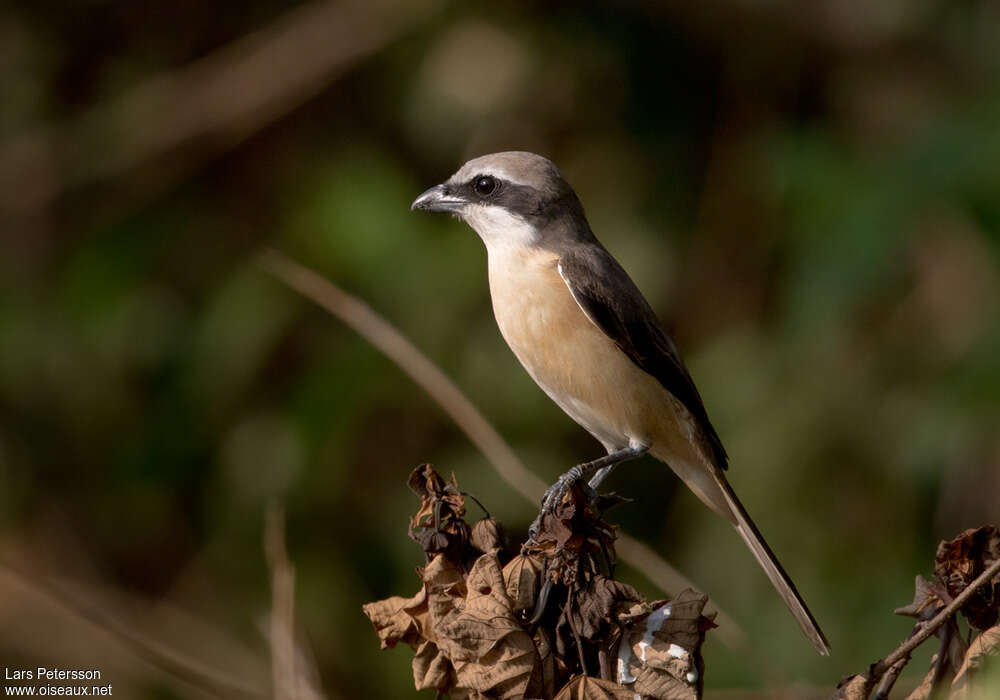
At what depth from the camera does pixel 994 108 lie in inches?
176

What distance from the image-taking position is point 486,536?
8.05 ft

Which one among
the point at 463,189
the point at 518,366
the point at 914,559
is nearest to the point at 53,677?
the point at 518,366

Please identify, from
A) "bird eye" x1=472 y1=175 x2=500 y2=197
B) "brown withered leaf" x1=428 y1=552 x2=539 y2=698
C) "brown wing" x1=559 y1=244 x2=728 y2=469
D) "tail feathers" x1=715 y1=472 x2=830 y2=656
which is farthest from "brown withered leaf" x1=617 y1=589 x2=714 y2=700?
"bird eye" x1=472 y1=175 x2=500 y2=197

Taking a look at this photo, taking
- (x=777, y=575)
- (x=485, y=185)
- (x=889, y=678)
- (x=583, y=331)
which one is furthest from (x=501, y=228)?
(x=889, y=678)

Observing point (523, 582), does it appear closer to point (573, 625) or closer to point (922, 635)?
point (573, 625)

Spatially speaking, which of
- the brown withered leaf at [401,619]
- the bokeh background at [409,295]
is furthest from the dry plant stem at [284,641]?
the bokeh background at [409,295]

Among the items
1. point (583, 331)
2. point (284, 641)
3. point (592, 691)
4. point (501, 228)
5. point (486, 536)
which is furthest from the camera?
point (501, 228)

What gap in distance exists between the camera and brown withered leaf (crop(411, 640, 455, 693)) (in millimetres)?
2400

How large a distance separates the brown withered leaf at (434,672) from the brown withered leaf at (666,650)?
13.3 inches

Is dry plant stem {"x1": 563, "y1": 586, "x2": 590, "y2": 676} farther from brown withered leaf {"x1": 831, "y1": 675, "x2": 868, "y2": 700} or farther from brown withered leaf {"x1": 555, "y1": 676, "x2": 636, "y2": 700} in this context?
brown withered leaf {"x1": 831, "y1": 675, "x2": 868, "y2": 700}

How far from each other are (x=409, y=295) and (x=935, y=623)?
11.2 feet

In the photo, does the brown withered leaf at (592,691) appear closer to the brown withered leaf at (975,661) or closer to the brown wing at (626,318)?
the brown withered leaf at (975,661)

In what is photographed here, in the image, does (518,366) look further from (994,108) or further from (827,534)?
(994,108)

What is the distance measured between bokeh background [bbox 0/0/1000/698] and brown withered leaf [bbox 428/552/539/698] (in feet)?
8.60
